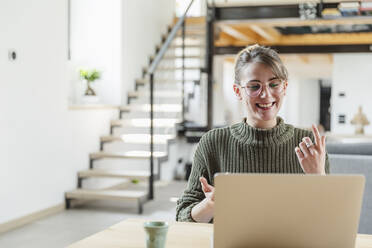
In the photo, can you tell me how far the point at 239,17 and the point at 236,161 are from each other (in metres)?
5.70

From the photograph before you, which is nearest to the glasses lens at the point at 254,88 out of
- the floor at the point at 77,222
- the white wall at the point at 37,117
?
the floor at the point at 77,222

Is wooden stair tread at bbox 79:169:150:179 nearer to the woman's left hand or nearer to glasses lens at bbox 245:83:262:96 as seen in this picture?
glasses lens at bbox 245:83:262:96

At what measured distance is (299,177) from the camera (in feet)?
3.55

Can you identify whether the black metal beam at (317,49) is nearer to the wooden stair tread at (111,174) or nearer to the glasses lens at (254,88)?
the wooden stair tread at (111,174)

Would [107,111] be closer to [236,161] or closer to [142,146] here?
[142,146]

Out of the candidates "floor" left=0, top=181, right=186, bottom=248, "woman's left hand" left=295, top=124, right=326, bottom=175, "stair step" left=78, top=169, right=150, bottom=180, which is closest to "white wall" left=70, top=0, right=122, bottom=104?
"stair step" left=78, top=169, right=150, bottom=180

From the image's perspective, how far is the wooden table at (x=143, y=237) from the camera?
146 cm

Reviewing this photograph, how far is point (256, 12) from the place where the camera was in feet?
23.6

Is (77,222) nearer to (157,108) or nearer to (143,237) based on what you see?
(157,108)

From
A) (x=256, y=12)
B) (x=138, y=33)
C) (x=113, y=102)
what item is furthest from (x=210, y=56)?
(x=113, y=102)

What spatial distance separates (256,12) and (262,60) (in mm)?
5655

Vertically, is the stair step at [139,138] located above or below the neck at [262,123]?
below

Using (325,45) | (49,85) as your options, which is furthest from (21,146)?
(325,45)

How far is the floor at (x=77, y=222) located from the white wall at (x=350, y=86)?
6093mm
